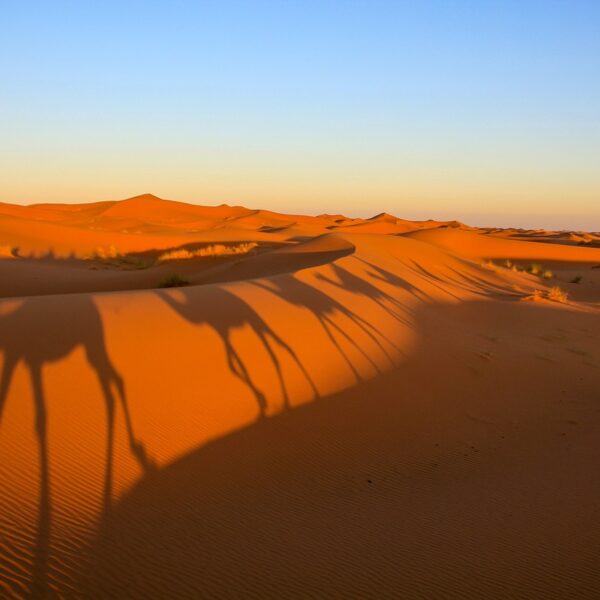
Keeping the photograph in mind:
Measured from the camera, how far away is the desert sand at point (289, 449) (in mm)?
3434

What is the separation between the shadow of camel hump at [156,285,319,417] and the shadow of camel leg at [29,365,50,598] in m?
2.20

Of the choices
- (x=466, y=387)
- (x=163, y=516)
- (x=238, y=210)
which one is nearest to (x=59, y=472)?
(x=163, y=516)

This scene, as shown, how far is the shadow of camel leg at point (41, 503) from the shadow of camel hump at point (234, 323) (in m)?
2.20

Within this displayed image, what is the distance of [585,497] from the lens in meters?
4.47

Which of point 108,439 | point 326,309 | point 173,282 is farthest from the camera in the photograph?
point 173,282

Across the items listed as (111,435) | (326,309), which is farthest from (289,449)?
(326,309)

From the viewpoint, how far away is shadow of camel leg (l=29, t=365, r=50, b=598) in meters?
3.18

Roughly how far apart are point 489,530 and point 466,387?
3.63 meters

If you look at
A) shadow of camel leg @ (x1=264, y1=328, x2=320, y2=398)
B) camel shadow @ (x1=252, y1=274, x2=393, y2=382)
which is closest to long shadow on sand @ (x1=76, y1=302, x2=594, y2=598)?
shadow of camel leg @ (x1=264, y1=328, x2=320, y2=398)

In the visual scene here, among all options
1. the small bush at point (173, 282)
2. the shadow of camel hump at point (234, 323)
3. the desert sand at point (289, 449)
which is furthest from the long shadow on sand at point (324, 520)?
the small bush at point (173, 282)

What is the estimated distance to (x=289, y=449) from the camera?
211 inches

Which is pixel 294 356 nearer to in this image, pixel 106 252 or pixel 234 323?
pixel 234 323

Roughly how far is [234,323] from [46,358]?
113 inches

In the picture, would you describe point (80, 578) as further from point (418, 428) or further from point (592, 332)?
point (592, 332)
